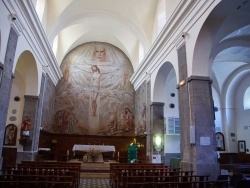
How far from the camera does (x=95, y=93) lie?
16953 millimetres

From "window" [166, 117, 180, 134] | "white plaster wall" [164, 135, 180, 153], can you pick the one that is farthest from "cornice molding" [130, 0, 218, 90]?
"white plaster wall" [164, 135, 180, 153]

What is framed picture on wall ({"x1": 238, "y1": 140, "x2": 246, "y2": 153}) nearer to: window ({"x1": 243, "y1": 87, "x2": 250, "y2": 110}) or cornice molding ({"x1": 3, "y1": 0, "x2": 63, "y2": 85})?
window ({"x1": 243, "y1": 87, "x2": 250, "y2": 110})

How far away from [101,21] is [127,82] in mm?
5015

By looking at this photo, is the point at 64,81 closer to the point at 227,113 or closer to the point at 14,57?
the point at 14,57

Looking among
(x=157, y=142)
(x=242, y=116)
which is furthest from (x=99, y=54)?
(x=242, y=116)

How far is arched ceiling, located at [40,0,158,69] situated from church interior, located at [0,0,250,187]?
0.19 feet

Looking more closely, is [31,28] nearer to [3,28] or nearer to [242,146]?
[3,28]

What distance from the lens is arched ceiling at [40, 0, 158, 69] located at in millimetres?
11555

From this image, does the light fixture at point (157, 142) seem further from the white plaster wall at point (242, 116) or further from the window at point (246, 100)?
the window at point (246, 100)

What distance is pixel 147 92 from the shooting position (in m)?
13.3

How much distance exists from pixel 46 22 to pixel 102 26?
16.7 feet

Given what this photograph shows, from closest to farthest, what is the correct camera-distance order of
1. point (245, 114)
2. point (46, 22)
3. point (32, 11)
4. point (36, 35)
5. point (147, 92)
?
1. point (32, 11)
2. point (36, 35)
3. point (46, 22)
4. point (147, 92)
5. point (245, 114)

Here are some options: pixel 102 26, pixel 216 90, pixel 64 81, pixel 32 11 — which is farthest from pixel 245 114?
pixel 32 11

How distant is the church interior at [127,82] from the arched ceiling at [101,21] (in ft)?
0.19
